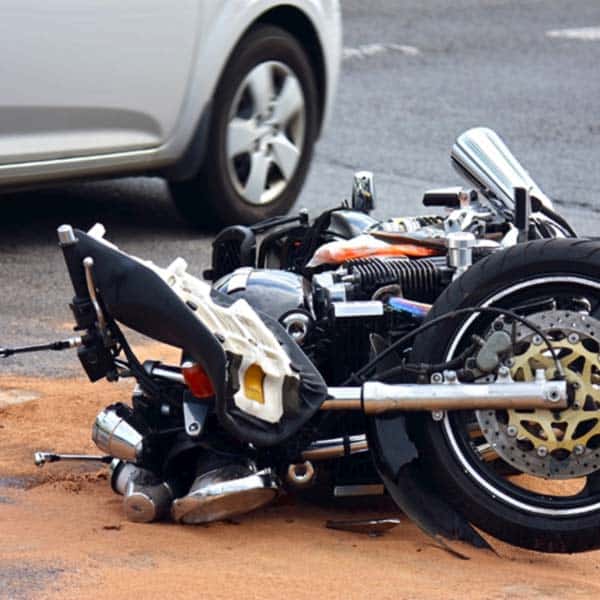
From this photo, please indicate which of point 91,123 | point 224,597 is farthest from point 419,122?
point 224,597

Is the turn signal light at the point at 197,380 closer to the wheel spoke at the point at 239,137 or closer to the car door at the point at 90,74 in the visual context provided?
the car door at the point at 90,74

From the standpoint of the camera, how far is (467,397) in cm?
476

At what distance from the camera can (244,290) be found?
5219 mm

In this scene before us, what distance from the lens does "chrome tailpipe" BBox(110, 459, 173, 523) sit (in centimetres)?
494

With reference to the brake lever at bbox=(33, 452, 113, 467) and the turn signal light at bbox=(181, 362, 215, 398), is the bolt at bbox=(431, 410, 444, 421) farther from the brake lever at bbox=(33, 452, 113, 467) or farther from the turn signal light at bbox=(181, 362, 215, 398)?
the brake lever at bbox=(33, 452, 113, 467)

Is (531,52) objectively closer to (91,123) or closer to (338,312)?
(91,123)

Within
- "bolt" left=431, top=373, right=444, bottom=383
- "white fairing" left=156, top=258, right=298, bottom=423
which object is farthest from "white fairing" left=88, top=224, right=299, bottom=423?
A: "bolt" left=431, top=373, right=444, bottom=383

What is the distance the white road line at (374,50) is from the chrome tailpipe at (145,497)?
9.73m

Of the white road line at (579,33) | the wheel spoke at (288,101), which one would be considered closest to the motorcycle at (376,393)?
the wheel spoke at (288,101)

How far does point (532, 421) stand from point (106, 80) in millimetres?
3776

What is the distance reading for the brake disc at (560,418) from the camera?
481 centimetres

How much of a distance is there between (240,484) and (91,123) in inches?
140

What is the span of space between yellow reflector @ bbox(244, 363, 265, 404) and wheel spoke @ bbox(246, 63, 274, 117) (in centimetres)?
413

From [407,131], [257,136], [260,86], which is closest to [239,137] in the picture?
[257,136]
